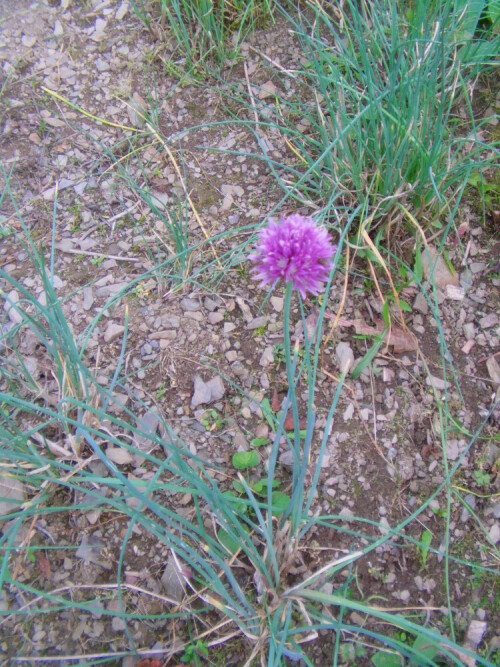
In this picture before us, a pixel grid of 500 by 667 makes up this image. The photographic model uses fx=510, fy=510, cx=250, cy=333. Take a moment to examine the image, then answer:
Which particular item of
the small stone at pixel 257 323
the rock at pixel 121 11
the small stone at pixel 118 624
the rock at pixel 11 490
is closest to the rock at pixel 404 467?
the small stone at pixel 257 323

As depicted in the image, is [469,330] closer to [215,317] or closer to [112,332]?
[215,317]

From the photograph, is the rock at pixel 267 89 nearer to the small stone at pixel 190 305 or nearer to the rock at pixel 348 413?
the small stone at pixel 190 305

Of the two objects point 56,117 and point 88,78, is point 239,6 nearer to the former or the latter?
point 88,78

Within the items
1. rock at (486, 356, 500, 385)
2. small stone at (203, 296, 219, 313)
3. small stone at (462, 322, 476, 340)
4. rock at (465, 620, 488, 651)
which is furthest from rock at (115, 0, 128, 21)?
rock at (465, 620, 488, 651)

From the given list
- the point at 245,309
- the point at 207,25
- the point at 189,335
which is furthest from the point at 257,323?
the point at 207,25

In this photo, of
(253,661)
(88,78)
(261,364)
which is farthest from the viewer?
(88,78)

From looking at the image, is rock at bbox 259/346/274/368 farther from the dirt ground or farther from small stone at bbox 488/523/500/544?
small stone at bbox 488/523/500/544

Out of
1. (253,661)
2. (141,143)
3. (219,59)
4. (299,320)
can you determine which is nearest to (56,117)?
(141,143)
